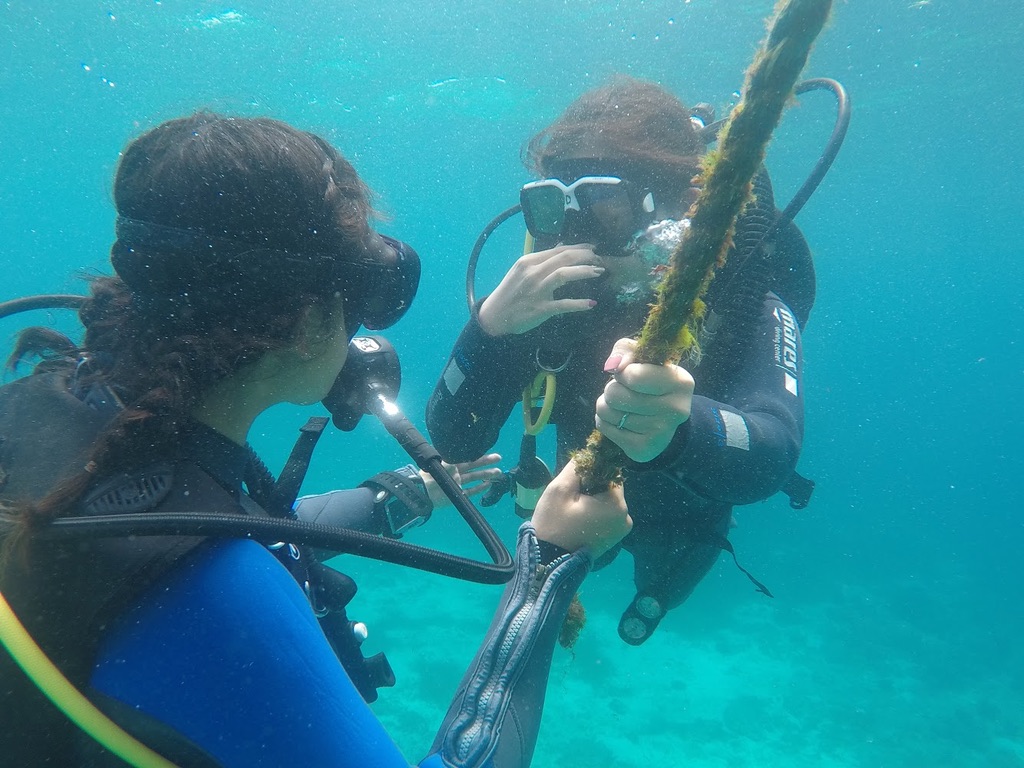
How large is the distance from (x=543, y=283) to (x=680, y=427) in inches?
38.4

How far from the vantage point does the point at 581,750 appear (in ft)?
31.4

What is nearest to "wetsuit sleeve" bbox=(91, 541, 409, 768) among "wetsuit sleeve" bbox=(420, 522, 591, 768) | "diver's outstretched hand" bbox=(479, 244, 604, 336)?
"wetsuit sleeve" bbox=(420, 522, 591, 768)

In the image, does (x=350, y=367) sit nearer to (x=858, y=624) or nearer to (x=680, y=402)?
(x=680, y=402)

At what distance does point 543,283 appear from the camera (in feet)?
8.88

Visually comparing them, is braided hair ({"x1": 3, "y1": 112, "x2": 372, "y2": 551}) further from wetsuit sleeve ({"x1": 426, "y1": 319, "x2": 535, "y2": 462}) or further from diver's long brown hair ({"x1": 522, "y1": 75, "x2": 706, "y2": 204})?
diver's long brown hair ({"x1": 522, "y1": 75, "x2": 706, "y2": 204})

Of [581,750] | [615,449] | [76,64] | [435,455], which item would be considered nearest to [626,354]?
[615,449]

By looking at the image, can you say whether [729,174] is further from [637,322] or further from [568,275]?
[637,322]

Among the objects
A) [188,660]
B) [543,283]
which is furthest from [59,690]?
[543,283]

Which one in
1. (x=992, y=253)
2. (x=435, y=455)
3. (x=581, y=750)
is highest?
(x=435, y=455)

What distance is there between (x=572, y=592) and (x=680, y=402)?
86 centimetres

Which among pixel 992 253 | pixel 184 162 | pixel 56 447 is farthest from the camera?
pixel 992 253

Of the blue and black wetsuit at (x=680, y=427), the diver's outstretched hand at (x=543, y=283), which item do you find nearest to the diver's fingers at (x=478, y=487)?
the blue and black wetsuit at (x=680, y=427)

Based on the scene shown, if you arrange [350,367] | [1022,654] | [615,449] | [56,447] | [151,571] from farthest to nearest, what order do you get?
[1022,654]
[350,367]
[615,449]
[56,447]
[151,571]

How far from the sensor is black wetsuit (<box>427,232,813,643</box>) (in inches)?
92.4
